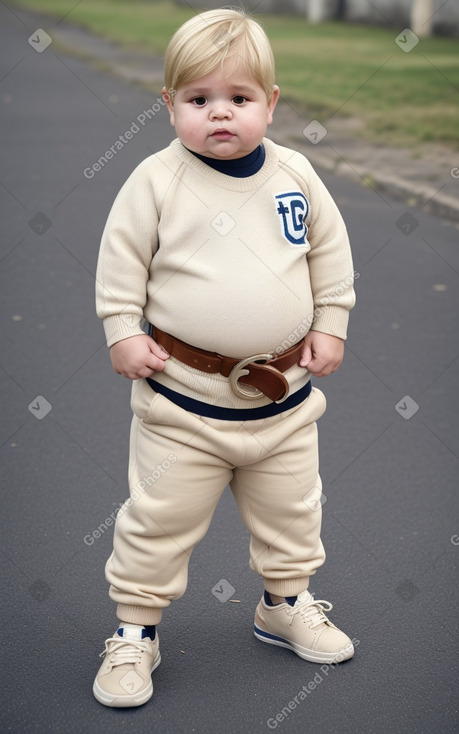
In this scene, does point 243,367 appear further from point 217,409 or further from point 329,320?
point 329,320

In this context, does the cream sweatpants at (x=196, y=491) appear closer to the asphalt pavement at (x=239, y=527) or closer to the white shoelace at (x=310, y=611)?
the white shoelace at (x=310, y=611)

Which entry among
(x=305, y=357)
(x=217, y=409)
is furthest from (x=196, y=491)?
(x=305, y=357)

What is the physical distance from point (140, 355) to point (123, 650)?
847 millimetres

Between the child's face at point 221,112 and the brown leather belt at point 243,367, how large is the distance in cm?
50

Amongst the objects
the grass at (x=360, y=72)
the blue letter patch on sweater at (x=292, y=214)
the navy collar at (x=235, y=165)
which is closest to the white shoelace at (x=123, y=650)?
the blue letter patch on sweater at (x=292, y=214)

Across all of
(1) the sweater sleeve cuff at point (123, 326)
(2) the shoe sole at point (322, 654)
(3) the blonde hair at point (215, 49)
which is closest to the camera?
(3) the blonde hair at point (215, 49)

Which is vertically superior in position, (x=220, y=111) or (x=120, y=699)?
(x=220, y=111)

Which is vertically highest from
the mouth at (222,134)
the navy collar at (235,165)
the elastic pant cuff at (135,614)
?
the mouth at (222,134)

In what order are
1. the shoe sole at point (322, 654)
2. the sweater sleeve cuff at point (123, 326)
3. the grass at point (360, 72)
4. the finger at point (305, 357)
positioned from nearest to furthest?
the sweater sleeve cuff at point (123, 326), the finger at point (305, 357), the shoe sole at point (322, 654), the grass at point (360, 72)

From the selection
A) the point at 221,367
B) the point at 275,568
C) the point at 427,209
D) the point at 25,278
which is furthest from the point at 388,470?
the point at 427,209

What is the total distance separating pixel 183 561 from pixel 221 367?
59 cm

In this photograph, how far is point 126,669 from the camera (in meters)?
2.80

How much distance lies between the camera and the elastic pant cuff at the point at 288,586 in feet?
9.86

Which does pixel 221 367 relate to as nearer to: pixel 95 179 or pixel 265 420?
pixel 265 420
